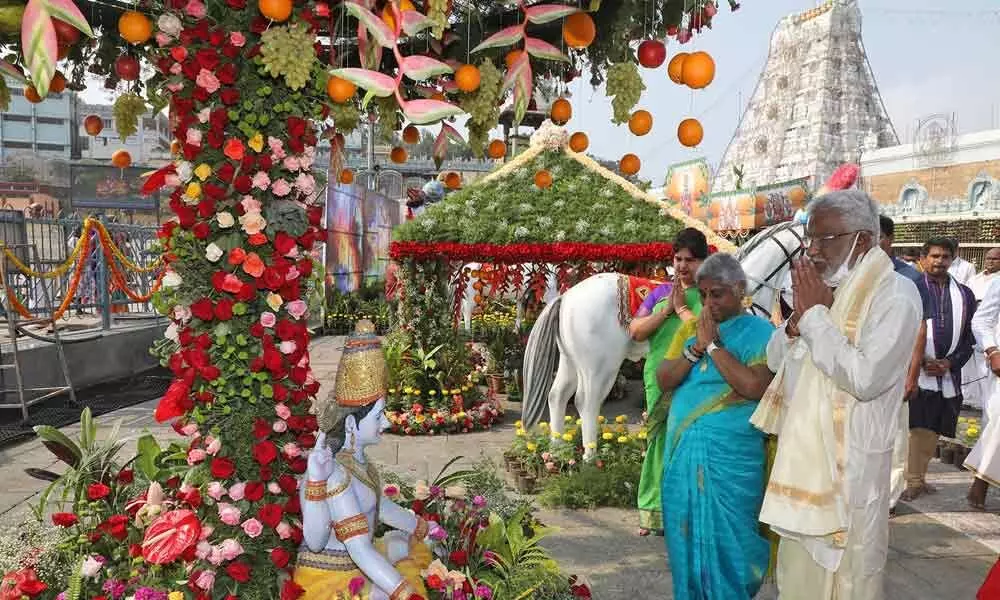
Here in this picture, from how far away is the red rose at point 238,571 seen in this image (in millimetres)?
2725

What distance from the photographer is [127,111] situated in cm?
328

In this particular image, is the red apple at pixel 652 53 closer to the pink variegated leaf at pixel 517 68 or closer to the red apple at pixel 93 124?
the pink variegated leaf at pixel 517 68

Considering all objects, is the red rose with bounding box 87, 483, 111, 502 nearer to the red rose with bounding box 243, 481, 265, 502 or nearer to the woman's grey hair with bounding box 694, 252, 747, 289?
the red rose with bounding box 243, 481, 265, 502

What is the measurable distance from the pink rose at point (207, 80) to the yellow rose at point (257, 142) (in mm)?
226

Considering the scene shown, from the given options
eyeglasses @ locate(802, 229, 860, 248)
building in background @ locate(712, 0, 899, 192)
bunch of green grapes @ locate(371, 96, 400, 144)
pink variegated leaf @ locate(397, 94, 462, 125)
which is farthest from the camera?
A: building in background @ locate(712, 0, 899, 192)

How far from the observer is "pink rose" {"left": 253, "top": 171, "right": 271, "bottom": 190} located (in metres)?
2.73

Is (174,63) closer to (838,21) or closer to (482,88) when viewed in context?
(482,88)

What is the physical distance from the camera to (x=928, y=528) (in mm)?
5137

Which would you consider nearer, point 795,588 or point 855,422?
point 855,422

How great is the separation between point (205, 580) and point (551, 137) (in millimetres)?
6659

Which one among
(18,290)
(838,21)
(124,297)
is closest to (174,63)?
(18,290)

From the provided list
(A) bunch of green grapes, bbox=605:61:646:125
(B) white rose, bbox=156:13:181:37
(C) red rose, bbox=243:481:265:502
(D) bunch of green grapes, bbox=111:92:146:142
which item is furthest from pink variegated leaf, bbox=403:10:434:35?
(C) red rose, bbox=243:481:265:502

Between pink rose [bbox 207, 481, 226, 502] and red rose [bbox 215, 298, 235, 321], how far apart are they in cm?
68

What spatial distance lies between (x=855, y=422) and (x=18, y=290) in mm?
10111
